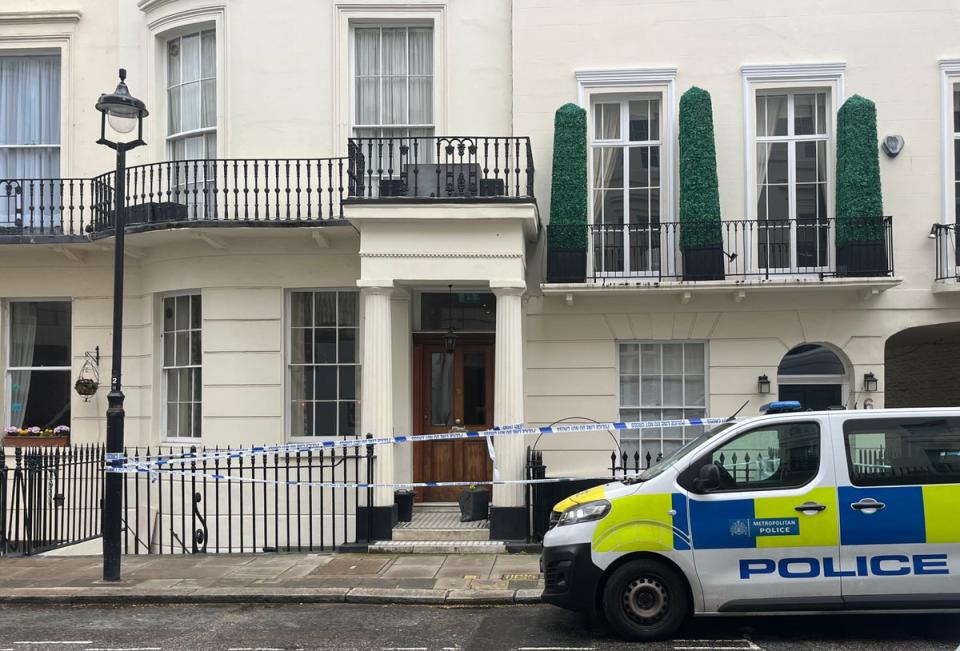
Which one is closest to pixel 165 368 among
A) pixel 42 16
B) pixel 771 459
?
pixel 42 16

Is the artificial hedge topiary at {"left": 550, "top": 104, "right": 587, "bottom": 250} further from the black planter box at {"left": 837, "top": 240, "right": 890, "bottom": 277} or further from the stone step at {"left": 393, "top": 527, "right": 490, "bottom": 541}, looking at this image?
the stone step at {"left": 393, "top": 527, "right": 490, "bottom": 541}

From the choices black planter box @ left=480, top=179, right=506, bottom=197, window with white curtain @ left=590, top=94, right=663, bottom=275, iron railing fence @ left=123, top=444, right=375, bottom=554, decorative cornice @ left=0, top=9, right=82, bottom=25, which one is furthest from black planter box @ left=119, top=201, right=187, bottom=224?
window with white curtain @ left=590, top=94, right=663, bottom=275

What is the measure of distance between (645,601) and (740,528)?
0.93 m

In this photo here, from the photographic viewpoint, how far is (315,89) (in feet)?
44.4

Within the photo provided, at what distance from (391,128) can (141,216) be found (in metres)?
3.74

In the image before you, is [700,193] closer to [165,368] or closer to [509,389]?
[509,389]

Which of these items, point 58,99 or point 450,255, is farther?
point 58,99

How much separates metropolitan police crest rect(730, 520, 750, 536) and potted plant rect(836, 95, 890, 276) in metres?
6.45

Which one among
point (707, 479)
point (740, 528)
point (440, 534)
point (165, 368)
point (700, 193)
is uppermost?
point (700, 193)

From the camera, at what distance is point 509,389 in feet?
38.5

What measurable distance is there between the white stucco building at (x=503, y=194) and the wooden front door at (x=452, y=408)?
32mm

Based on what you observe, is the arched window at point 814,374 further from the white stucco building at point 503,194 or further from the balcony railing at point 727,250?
the balcony railing at point 727,250

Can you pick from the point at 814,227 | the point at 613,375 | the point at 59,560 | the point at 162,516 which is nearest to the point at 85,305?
the point at 162,516

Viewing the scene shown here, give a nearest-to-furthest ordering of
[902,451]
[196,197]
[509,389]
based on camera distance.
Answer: [902,451] < [509,389] < [196,197]
